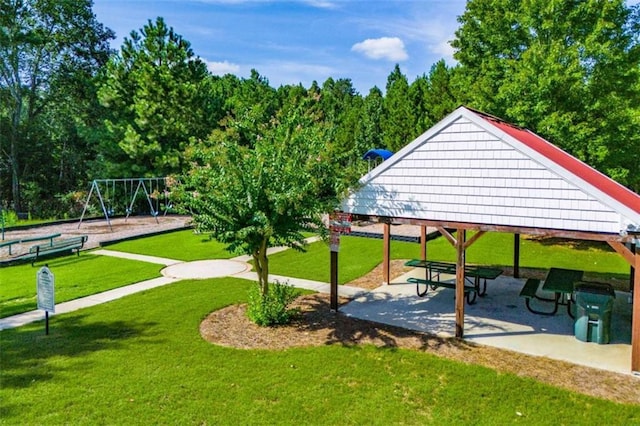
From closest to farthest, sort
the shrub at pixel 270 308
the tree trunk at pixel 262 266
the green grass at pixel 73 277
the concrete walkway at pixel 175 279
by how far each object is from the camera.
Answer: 1. the shrub at pixel 270 308
2. the tree trunk at pixel 262 266
3. the concrete walkway at pixel 175 279
4. the green grass at pixel 73 277

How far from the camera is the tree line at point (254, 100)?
10.3 m

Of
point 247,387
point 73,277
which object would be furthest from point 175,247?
point 247,387

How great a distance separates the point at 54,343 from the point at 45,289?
96 cm

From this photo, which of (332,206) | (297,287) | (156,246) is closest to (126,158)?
(156,246)

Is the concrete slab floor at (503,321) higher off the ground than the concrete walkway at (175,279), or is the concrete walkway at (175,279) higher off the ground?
the concrete walkway at (175,279)

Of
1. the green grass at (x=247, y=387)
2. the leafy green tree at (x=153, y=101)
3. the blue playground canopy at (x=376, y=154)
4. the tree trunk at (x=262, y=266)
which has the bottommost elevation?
the green grass at (x=247, y=387)

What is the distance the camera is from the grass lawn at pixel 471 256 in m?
13.2

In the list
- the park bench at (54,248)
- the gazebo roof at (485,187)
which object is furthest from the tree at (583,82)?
the park bench at (54,248)

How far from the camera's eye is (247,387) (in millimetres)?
6219

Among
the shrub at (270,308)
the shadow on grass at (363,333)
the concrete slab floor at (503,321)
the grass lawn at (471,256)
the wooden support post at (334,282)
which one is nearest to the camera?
the concrete slab floor at (503,321)

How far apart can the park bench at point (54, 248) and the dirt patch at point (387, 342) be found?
8.42 meters

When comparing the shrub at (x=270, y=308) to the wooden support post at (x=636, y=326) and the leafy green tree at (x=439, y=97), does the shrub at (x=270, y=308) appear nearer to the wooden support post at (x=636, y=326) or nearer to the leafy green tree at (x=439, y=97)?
the wooden support post at (x=636, y=326)

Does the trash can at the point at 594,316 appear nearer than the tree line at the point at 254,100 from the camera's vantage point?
Yes

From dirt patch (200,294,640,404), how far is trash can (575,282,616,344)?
44.4 inches
